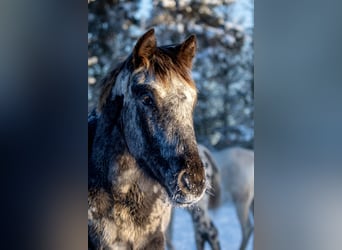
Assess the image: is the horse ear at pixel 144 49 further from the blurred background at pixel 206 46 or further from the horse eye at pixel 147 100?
the horse eye at pixel 147 100

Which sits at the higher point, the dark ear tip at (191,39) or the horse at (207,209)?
the dark ear tip at (191,39)

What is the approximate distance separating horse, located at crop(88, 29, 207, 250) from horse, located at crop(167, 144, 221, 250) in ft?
0.13

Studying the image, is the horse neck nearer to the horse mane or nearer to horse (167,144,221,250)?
the horse mane

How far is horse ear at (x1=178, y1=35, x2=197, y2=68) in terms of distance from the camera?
1987mm

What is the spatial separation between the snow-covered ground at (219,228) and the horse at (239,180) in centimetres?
3

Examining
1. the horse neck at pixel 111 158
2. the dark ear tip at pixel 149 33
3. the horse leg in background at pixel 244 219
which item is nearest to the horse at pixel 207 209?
the horse leg in background at pixel 244 219

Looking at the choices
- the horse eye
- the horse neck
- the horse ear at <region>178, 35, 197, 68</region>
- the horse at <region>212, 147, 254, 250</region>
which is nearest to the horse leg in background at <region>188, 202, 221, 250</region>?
the horse at <region>212, 147, 254, 250</region>

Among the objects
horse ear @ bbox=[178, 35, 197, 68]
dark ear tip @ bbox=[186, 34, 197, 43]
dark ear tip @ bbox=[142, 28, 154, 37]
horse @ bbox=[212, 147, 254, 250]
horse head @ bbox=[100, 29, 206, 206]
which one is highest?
dark ear tip @ bbox=[142, 28, 154, 37]

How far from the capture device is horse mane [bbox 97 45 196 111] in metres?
1.95

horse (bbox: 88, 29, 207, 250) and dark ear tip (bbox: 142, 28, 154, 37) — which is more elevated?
dark ear tip (bbox: 142, 28, 154, 37)

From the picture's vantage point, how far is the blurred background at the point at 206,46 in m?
1.98

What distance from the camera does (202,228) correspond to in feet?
6.57
